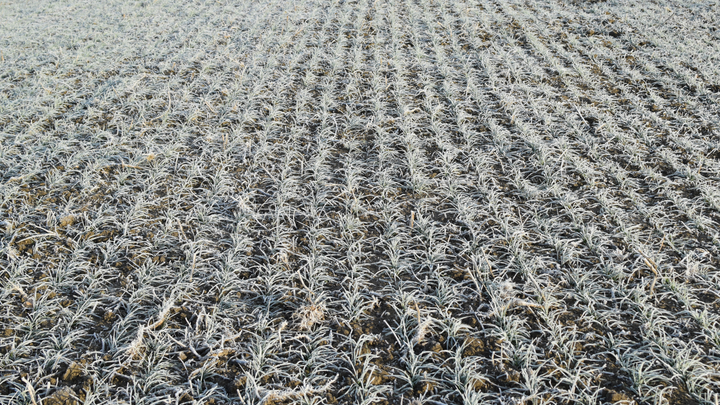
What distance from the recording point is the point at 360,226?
3752 millimetres

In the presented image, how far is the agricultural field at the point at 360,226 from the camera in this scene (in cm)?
258

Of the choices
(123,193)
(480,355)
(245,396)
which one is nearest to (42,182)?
(123,193)

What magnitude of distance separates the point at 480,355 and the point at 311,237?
5.28ft

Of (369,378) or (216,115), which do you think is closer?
(369,378)

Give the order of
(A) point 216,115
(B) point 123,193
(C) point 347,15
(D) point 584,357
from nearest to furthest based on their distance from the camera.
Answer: (D) point 584,357 → (B) point 123,193 → (A) point 216,115 → (C) point 347,15

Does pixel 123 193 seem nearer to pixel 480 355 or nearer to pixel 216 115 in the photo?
pixel 216 115

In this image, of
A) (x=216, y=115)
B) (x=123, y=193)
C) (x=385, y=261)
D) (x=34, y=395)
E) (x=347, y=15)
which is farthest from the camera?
(x=347, y=15)

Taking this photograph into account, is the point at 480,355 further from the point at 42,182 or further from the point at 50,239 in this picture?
the point at 42,182

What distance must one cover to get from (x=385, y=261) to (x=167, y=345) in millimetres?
1604

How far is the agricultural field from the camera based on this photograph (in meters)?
2.58

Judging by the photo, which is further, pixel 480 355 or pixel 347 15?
pixel 347 15

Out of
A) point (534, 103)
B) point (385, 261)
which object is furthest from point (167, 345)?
point (534, 103)

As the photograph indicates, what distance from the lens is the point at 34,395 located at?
7.77ft

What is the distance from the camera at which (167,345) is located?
269 centimetres
